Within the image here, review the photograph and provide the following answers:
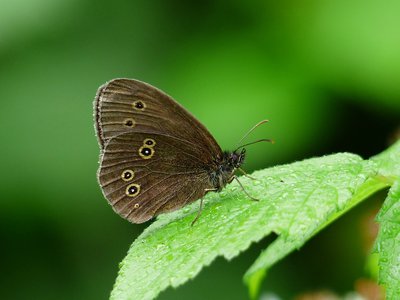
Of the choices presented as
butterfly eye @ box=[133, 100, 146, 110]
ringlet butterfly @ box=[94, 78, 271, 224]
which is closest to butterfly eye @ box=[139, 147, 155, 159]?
ringlet butterfly @ box=[94, 78, 271, 224]

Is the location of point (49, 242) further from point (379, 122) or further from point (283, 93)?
point (379, 122)

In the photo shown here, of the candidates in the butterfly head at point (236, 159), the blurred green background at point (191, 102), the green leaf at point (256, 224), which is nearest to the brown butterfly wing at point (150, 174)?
the butterfly head at point (236, 159)

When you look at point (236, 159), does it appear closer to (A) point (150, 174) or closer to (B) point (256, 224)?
(A) point (150, 174)

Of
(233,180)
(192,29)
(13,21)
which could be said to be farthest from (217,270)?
(233,180)

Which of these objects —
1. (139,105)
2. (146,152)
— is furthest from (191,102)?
(139,105)

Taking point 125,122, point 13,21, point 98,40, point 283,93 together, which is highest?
point 13,21

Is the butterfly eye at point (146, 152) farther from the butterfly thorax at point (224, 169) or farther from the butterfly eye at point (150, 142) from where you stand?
the butterfly thorax at point (224, 169)

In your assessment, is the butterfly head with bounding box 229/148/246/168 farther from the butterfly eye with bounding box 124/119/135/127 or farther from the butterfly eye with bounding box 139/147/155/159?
the butterfly eye with bounding box 124/119/135/127
